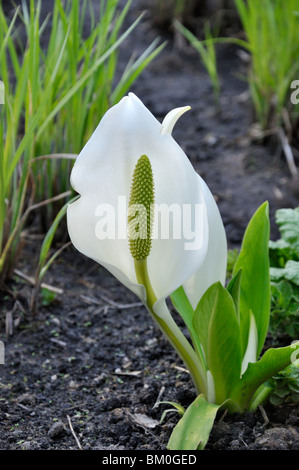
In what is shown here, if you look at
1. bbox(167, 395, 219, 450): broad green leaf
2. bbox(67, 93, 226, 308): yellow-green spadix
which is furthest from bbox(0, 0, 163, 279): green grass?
bbox(167, 395, 219, 450): broad green leaf

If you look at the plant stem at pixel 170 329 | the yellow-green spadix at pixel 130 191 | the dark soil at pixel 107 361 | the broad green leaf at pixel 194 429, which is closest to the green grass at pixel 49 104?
the dark soil at pixel 107 361

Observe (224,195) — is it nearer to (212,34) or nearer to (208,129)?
(208,129)

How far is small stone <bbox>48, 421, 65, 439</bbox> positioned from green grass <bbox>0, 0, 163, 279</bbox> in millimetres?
418

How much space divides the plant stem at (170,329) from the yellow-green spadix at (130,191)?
1 centimetres

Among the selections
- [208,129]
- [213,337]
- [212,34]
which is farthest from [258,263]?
[212,34]

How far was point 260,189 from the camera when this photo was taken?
79.8 inches

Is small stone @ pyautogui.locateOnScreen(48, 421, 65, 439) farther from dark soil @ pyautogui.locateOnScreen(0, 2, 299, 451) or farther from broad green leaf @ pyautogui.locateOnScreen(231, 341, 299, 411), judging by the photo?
broad green leaf @ pyautogui.locateOnScreen(231, 341, 299, 411)

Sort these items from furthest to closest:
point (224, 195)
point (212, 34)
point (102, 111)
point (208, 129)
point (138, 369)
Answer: point (212, 34) < point (208, 129) < point (224, 195) < point (102, 111) < point (138, 369)

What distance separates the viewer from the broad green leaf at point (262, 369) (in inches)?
38.6

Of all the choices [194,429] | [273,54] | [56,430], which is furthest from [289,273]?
[273,54]

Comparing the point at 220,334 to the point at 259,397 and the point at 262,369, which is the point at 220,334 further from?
the point at 259,397

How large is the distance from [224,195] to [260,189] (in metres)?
0.12

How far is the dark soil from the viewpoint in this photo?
1.09 m

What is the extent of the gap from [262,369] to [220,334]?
96mm
